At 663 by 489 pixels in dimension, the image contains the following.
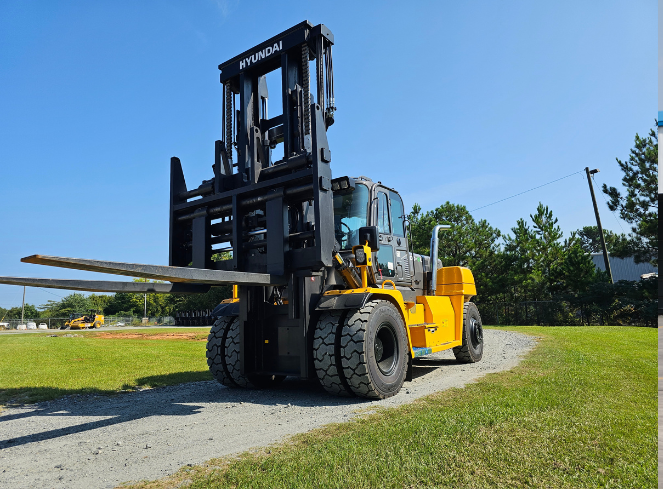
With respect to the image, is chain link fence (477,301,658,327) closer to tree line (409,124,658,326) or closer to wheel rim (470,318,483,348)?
tree line (409,124,658,326)

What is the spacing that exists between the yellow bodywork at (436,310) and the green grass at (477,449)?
5.53ft

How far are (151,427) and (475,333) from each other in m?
7.41

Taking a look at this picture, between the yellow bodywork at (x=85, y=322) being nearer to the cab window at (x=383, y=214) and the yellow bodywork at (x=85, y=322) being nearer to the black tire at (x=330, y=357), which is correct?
the cab window at (x=383, y=214)

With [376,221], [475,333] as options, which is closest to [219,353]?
[376,221]

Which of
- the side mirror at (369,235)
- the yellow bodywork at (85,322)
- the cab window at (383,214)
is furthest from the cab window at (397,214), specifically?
the yellow bodywork at (85,322)

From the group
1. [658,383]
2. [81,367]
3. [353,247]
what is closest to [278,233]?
[353,247]

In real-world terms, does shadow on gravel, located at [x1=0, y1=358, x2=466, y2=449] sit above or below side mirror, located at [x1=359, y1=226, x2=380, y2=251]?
below

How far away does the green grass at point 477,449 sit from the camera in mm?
3059

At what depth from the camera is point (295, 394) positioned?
668 cm

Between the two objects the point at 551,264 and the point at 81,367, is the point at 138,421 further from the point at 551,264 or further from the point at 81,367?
the point at 551,264

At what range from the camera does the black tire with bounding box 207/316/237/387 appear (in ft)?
23.3

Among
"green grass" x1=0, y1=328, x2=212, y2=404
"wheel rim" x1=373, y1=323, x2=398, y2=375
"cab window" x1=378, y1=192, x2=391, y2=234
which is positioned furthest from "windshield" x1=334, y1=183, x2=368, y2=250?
"green grass" x1=0, y1=328, x2=212, y2=404

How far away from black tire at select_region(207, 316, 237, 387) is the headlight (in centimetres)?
223

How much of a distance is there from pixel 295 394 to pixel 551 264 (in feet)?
103
